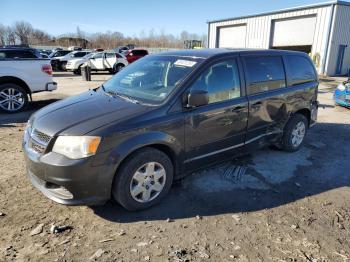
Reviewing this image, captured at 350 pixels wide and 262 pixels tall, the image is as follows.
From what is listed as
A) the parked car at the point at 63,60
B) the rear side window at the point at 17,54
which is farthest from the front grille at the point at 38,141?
the parked car at the point at 63,60

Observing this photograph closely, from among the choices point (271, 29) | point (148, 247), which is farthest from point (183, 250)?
point (271, 29)

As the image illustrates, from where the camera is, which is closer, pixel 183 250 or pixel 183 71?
pixel 183 250

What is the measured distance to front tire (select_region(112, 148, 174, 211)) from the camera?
3197 mm

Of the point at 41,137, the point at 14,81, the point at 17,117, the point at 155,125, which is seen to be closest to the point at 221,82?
the point at 155,125

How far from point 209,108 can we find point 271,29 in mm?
21402

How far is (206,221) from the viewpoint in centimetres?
332

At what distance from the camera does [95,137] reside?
2.94 m

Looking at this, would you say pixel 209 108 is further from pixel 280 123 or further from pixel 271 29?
pixel 271 29

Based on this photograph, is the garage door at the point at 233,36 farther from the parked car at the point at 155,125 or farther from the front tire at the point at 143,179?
the front tire at the point at 143,179

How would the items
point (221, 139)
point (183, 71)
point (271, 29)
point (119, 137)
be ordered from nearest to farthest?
point (119, 137) → point (183, 71) → point (221, 139) → point (271, 29)

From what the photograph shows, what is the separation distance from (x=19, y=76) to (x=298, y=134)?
7.13m

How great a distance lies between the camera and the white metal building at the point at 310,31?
19.0 meters

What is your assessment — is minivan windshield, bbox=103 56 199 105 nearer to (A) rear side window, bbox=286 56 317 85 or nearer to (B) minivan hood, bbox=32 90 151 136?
(B) minivan hood, bbox=32 90 151 136

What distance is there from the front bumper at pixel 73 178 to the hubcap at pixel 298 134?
3581 millimetres
